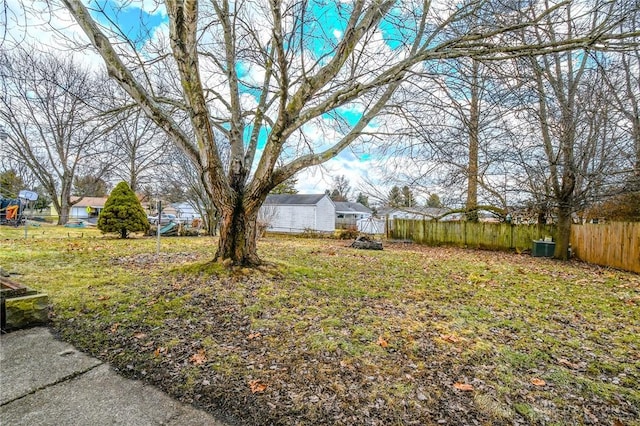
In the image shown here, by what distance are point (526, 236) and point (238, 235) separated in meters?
12.2

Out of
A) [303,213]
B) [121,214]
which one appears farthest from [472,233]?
[303,213]

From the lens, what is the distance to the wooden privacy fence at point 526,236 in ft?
26.9

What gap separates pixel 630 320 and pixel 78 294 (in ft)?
23.4

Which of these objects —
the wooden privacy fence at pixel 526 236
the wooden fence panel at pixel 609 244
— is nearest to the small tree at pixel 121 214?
the wooden privacy fence at pixel 526 236

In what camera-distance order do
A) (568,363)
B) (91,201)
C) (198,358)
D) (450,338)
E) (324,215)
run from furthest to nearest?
1. (91,201)
2. (324,215)
3. (450,338)
4. (568,363)
5. (198,358)

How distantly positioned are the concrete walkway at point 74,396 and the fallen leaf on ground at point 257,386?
0.35 m

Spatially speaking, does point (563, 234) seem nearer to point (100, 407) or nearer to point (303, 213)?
point (100, 407)

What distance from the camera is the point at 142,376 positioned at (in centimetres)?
236

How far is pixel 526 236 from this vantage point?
12711mm

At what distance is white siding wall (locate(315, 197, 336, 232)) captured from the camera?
26781mm

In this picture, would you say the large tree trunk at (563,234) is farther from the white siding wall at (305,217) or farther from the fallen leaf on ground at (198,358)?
the white siding wall at (305,217)

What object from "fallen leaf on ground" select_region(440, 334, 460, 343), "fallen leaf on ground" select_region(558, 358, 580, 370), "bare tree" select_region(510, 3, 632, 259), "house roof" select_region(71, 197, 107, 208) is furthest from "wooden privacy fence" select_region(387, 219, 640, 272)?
"house roof" select_region(71, 197, 107, 208)

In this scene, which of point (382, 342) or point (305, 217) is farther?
point (305, 217)

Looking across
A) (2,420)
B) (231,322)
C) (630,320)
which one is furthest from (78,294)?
(630,320)
